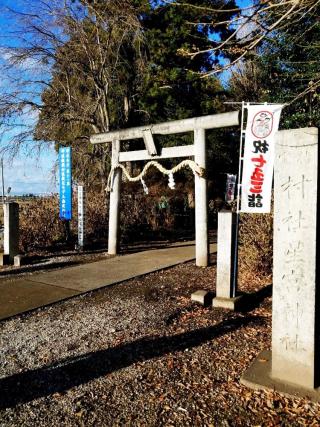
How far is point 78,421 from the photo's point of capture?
2.45 m

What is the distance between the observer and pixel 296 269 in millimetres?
2730

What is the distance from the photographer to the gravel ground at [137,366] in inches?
98.6

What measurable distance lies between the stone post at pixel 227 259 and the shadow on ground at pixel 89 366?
0.79 meters

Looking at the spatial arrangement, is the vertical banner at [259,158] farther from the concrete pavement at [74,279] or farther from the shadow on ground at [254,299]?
the concrete pavement at [74,279]

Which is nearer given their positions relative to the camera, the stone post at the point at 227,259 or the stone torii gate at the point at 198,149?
the stone post at the point at 227,259

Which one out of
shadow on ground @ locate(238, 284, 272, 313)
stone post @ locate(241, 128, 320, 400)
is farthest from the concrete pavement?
stone post @ locate(241, 128, 320, 400)

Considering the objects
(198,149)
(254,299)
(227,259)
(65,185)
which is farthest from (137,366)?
(65,185)

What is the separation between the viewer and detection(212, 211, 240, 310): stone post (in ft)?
15.7

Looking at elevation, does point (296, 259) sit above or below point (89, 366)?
above

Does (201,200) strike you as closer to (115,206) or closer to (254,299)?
(115,206)

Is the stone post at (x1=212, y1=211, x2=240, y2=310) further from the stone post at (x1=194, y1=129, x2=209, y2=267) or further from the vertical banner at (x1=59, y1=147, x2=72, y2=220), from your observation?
the vertical banner at (x1=59, y1=147, x2=72, y2=220)

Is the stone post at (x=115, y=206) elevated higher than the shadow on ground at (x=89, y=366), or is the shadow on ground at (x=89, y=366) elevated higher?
the stone post at (x=115, y=206)

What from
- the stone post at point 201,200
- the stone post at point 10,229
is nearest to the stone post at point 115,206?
the stone post at point 10,229

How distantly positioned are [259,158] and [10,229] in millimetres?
5363
